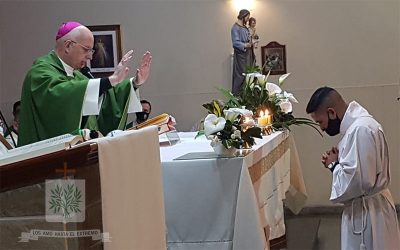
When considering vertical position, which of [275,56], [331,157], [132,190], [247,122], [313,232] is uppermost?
[275,56]

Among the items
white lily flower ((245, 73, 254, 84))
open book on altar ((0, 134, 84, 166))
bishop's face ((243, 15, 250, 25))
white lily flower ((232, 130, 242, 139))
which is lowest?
white lily flower ((232, 130, 242, 139))

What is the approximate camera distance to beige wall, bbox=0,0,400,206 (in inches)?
273

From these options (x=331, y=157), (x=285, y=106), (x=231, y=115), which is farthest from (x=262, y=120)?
(x=231, y=115)

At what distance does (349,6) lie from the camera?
22.7 feet

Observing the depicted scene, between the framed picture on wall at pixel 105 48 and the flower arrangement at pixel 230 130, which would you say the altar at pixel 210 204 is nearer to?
the flower arrangement at pixel 230 130

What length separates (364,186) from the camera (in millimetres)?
2926

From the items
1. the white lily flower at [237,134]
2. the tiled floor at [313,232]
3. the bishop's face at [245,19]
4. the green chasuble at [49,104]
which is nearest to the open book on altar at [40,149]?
the white lily flower at [237,134]

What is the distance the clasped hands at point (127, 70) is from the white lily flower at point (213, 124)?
0.54 meters

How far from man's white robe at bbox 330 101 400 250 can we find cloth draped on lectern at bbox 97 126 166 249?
1366 mm

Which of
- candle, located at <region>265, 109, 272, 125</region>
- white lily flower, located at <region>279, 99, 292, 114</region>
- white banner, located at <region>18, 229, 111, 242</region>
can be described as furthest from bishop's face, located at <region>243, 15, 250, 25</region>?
white banner, located at <region>18, 229, 111, 242</region>

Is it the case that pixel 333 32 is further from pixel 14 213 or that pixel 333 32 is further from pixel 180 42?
pixel 14 213

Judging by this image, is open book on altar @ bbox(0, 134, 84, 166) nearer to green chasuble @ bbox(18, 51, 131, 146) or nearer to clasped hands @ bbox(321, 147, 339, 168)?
green chasuble @ bbox(18, 51, 131, 146)

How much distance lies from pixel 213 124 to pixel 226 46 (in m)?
4.47

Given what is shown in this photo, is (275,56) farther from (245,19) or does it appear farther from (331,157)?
(331,157)
